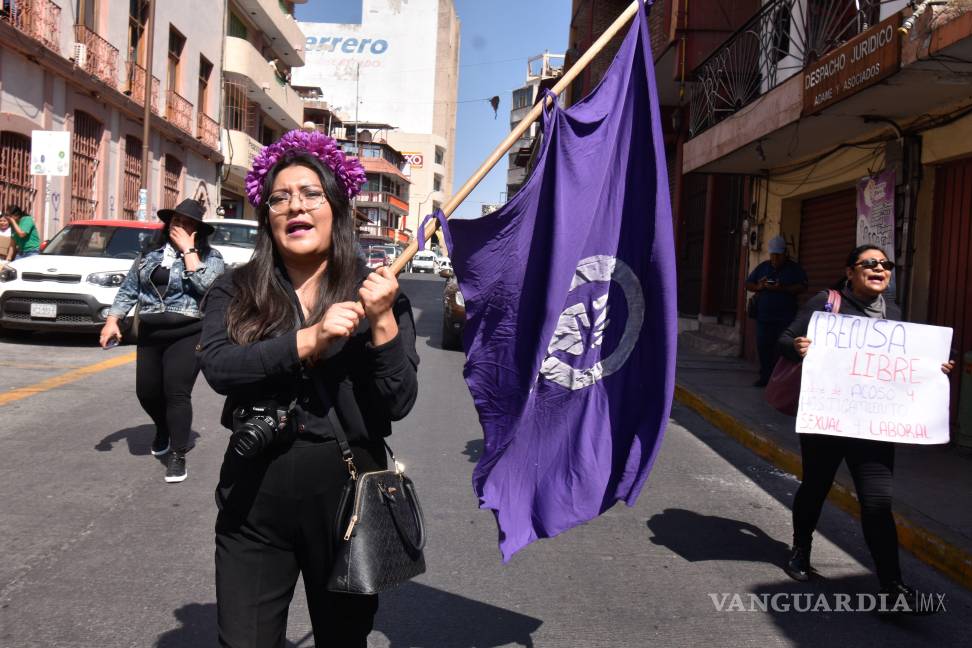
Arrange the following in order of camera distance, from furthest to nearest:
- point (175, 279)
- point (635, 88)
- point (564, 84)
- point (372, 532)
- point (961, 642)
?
point (175, 279) → point (961, 642) → point (635, 88) → point (564, 84) → point (372, 532)

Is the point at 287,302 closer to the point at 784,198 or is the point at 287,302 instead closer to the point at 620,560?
the point at 620,560

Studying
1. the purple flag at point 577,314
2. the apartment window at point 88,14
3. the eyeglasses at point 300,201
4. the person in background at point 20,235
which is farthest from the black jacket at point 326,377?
the apartment window at point 88,14

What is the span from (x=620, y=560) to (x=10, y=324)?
10168 millimetres

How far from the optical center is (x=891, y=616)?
4.09 m

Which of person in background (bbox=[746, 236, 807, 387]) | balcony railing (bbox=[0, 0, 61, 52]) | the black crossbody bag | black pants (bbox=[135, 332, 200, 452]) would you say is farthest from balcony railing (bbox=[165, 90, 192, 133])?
the black crossbody bag

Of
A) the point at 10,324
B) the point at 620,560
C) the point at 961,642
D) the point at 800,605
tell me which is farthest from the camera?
the point at 10,324

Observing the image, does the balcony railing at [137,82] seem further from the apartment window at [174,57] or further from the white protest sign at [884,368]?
the white protest sign at [884,368]

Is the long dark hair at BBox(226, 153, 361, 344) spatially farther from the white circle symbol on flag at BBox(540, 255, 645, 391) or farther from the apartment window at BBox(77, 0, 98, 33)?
the apartment window at BBox(77, 0, 98, 33)

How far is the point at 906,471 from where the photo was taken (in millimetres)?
6988

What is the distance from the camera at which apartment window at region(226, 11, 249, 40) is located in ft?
109

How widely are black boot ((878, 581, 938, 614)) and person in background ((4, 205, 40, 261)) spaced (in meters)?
14.4

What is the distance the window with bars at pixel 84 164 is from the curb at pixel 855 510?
55.8 feet

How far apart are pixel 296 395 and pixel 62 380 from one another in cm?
822

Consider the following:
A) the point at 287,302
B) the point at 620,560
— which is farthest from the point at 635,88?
the point at 620,560
